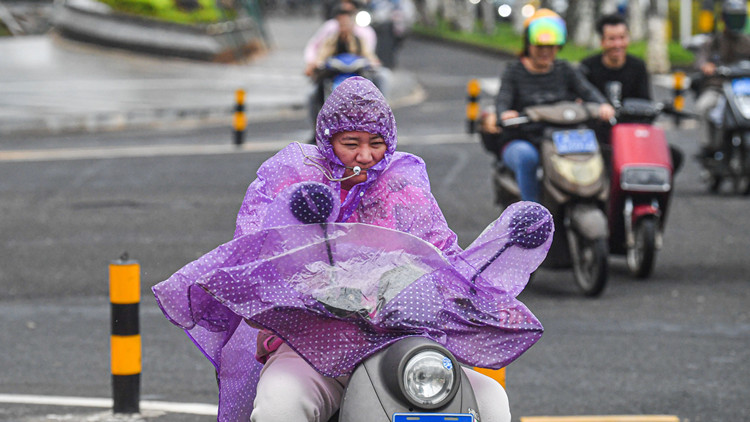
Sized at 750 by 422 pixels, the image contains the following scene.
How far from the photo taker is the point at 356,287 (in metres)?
3.71

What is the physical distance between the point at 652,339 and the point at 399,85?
70.2 ft

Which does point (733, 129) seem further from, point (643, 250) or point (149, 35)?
point (149, 35)

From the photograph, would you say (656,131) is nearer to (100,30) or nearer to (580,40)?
(100,30)

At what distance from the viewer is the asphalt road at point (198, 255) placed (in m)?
6.81

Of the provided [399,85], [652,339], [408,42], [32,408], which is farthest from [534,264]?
[408,42]

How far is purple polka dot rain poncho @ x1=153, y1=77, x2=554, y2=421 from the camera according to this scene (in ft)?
12.1

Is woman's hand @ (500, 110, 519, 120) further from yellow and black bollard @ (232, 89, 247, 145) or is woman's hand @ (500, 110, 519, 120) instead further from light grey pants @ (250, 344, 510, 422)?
yellow and black bollard @ (232, 89, 247, 145)

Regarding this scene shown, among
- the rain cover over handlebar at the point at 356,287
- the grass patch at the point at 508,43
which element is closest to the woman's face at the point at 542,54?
the rain cover over handlebar at the point at 356,287

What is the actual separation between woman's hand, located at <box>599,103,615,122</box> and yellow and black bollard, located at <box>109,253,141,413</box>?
4.13 meters

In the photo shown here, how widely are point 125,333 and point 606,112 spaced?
13.9ft

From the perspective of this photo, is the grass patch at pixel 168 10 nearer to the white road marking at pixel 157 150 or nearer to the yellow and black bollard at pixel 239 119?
the white road marking at pixel 157 150

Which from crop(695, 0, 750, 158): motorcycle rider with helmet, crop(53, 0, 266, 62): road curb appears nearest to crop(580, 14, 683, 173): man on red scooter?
crop(695, 0, 750, 158): motorcycle rider with helmet

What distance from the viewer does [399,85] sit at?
2912 centimetres

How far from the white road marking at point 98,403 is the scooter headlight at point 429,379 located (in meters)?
2.92
